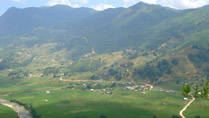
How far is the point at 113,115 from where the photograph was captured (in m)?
137

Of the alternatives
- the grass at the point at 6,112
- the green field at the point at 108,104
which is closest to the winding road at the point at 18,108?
the grass at the point at 6,112

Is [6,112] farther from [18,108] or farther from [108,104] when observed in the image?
[108,104]

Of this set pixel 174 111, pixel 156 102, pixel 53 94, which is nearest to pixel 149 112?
pixel 174 111

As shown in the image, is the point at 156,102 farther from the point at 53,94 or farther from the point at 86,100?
the point at 53,94

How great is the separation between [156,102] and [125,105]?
23.3 meters

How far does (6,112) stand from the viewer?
146125 mm

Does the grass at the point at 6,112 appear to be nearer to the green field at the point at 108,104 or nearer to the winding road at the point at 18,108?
the winding road at the point at 18,108

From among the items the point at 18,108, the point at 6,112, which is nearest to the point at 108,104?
the point at 18,108

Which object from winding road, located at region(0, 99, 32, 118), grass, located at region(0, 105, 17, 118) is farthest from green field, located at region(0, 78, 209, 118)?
grass, located at region(0, 105, 17, 118)

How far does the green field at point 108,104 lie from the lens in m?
139

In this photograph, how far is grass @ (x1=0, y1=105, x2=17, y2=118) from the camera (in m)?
138

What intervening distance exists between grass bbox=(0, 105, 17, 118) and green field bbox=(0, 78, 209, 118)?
15.1 metres

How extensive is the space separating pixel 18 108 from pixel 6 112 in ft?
45.1

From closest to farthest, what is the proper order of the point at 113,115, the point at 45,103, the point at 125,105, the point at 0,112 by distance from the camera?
1. the point at 113,115
2. the point at 0,112
3. the point at 125,105
4. the point at 45,103
